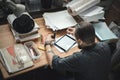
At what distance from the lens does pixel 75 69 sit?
1.42 meters

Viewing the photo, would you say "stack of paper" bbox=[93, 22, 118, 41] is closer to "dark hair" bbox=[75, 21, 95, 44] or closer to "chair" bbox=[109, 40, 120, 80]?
"chair" bbox=[109, 40, 120, 80]

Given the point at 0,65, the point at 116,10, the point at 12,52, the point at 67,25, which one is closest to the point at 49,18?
the point at 67,25

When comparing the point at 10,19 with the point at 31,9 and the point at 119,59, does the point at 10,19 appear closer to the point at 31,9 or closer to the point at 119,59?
the point at 31,9

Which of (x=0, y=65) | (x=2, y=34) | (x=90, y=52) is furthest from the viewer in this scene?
(x=2, y=34)

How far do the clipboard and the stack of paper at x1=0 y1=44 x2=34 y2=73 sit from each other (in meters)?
0.31

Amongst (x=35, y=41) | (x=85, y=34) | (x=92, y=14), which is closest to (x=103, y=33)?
(x=92, y=14)

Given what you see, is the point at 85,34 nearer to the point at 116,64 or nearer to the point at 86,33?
the point at 86,33

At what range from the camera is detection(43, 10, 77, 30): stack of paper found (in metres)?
1.89

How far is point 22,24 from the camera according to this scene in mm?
1697

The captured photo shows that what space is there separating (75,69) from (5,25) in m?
0.89

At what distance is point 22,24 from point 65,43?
1.38ft

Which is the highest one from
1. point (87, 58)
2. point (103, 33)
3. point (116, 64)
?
point (87, 58)

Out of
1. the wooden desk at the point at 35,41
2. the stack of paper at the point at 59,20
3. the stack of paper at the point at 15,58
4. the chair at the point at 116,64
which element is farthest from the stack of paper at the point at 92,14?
the stack of paper at the point at 15,58

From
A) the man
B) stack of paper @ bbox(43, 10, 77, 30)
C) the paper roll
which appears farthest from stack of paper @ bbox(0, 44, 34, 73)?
the paper roll
